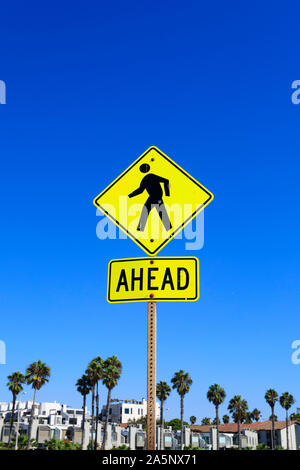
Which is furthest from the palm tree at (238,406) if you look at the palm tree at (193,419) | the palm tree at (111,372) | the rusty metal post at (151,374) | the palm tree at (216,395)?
the rusty metal post at (151,374)

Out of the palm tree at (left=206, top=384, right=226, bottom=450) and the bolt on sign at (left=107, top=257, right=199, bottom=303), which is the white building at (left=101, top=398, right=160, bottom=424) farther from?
the bolt on sign at (left=107, top=257, right=199, bottom=303)

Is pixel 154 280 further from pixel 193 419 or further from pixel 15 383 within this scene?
pixel 193 419

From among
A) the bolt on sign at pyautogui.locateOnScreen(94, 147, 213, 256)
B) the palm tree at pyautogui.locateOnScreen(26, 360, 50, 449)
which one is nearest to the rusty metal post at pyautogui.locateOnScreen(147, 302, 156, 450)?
the bolt on sign at pyautogui.locateOnScreen(94, 147, 213, 256)

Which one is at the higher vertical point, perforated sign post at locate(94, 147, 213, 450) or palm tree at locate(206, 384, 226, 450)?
palm tree at locate(206, 384, 226, 450)

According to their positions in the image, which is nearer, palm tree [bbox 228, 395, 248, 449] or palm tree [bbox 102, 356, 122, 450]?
palm tree [bbox 102, 356, 122, 450]

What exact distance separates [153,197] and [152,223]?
0.25 metres

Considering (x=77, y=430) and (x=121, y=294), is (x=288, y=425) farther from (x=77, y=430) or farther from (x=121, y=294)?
(x=121, y=294)

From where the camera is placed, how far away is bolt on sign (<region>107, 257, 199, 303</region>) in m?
4.25

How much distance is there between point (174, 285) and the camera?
4.26 m

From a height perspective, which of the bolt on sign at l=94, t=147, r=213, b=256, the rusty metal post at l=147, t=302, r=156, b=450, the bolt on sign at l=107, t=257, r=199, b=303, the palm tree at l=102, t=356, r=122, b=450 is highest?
the palm tree at l=102, t=356, r=122, b=450

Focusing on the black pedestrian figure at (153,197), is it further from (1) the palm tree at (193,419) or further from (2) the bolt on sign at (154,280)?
(1) the palm tree at (193,419)
